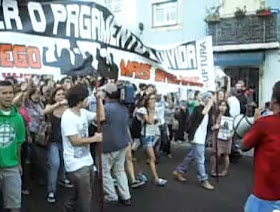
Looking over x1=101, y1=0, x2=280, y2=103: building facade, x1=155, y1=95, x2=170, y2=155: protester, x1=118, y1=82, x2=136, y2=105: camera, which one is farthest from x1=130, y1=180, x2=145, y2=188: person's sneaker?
x1=101, y1=0, x2=280, y2=103: building facade

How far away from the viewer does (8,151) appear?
5059 mm

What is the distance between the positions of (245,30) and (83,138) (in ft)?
46.7

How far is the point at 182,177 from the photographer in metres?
9.08

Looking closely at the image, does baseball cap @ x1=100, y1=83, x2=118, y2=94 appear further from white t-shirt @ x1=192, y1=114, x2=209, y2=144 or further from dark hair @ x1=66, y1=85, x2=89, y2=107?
dark hair @ x1=66, y1=85, x2=89, y2=107

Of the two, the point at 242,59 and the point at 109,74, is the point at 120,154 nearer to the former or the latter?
the point at 109,74

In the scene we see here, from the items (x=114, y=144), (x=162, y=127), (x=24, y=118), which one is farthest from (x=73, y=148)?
(x=162, y=127)

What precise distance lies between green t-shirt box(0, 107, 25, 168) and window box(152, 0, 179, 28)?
1602 cm

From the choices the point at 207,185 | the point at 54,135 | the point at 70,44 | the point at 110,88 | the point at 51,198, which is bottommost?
the point at 207,185

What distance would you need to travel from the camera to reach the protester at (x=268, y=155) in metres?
4.00

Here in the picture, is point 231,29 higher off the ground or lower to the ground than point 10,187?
higher

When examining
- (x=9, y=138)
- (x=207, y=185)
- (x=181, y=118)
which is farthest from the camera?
(x=181, y=118)

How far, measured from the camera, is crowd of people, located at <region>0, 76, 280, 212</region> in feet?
16.8

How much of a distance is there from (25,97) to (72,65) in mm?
2501

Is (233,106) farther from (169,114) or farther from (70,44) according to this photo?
(70,44)
